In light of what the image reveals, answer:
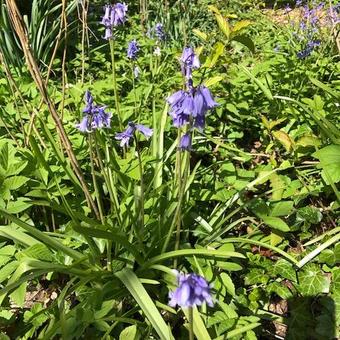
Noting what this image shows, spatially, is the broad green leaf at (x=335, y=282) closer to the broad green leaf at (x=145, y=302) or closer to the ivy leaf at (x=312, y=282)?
the ivy leaf at (x=312, y=282)

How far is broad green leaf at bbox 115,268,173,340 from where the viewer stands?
1937mm

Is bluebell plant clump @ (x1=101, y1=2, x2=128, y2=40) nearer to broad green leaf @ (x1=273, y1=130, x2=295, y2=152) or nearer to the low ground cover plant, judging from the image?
the low ground cover plant

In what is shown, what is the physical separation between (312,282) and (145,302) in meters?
0.93

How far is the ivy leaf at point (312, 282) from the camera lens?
2467 mm

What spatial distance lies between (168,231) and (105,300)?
1.54ft

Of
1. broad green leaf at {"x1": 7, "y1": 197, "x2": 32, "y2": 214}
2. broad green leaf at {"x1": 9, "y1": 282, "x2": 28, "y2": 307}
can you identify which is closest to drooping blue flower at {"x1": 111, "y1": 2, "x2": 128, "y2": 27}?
broad green leaf at {"x1": 7, "y1": 197, "x2": 32, "y2": 214}

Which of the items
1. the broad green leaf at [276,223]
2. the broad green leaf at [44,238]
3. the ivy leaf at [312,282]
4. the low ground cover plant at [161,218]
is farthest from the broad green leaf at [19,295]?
the ivy leaf at [312,282]

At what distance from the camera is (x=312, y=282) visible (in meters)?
2.49

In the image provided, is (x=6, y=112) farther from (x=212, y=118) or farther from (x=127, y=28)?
(x=127, y=28)

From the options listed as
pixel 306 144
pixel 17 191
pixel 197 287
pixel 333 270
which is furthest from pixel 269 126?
pixel 197 287

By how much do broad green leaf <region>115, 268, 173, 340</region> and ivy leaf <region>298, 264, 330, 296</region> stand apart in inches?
33.9

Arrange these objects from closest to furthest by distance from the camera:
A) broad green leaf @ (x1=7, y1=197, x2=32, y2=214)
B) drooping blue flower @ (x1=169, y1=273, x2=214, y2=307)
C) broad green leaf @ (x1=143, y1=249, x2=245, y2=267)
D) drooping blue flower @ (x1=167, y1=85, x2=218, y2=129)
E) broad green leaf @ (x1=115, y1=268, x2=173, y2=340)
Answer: drooping blue flower @ (x1=169, y1=273, x2=214, y2=307) < drooping blue flower @ (x1=167, y1=85, x2=218, y2=129) < broad green leaf @ (x1=115, y1=268, x2=173, y2=340) < broad green leaf @ (x1=143, y1=249, x2=245, y2=267) < broad green leaf @ (x1=7, y1=197, x2=32, y2=214)

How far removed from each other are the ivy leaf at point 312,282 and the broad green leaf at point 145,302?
2.82ft

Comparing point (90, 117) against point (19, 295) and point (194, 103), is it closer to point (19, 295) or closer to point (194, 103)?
point (194, 103)
